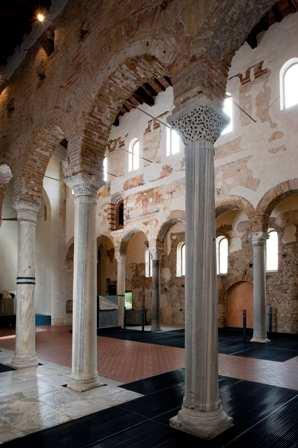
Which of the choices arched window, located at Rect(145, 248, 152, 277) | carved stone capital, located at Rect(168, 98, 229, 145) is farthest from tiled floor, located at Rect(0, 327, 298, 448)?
arched window, located at Rect(145, 248, 152, 277)

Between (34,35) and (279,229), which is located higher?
(34,35)

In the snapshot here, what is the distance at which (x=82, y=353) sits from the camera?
659cm

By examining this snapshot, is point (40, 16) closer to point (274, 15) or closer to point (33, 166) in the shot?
point (33, 166)

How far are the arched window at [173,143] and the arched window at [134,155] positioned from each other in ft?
6.86

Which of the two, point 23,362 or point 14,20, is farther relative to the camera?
point 14,20

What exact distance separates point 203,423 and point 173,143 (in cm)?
1319

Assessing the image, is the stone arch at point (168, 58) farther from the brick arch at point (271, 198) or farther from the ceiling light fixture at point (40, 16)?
the brick arch at point (271, 198)

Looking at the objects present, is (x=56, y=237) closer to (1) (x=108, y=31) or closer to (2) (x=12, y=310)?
(2) (x=12, y=310)

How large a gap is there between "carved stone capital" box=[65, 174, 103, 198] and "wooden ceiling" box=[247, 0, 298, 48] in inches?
366

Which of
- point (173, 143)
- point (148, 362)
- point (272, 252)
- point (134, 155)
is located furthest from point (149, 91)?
point (148, 362)

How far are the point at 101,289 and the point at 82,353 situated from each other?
52.5ft

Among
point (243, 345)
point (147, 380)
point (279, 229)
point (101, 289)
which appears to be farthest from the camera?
point (101, 289)

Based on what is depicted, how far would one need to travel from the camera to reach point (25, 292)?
344 inches

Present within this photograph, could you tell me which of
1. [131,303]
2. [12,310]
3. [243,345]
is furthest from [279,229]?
[12,310]
